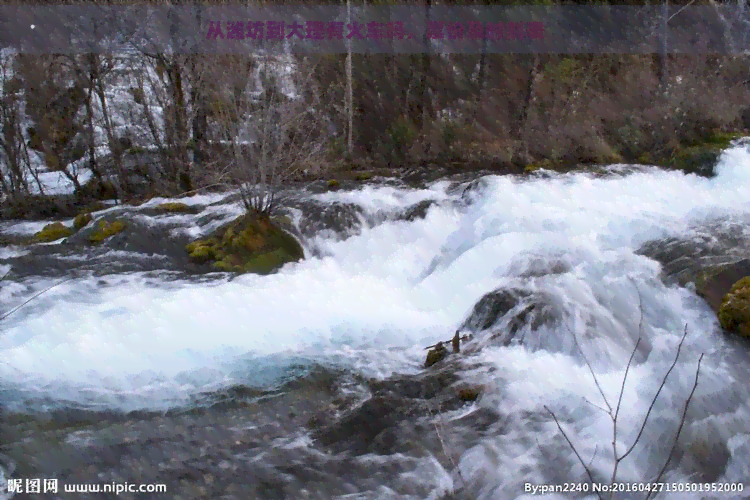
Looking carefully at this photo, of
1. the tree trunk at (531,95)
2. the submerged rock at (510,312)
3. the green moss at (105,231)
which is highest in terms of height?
the tree trunk at (531,95)

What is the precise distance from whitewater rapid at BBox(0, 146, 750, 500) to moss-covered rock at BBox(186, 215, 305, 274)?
1.16ft

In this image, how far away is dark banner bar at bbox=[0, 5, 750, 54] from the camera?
1371cm

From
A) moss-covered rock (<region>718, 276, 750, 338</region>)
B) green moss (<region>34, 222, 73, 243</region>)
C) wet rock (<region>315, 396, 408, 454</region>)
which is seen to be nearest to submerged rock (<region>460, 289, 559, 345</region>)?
wet rock (<region>315, 396, 408, 454</region>)

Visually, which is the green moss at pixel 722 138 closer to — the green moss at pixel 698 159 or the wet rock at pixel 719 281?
the green moss at pixel 698 159

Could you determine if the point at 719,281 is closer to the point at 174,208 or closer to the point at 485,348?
the point at 485,348

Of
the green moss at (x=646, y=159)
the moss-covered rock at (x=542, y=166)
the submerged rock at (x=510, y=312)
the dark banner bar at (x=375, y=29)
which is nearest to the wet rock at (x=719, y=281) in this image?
the submerged rock at (x=510, y=312)

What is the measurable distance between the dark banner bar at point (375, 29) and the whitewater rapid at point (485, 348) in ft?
26.8

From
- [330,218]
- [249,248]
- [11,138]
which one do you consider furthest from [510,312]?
[11,138]

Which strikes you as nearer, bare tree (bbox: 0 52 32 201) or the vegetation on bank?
bare tree (bbox: 0 52 32 201)

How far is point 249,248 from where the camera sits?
9.48 m

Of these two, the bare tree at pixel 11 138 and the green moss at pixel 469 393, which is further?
the bare tree at pixel 11 138

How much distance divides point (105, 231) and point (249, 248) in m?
3.16

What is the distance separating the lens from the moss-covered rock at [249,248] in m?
9.24

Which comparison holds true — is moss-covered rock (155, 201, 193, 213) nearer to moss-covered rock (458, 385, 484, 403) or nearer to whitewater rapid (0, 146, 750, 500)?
whitewater rapid (0, 146, 750, 500)
